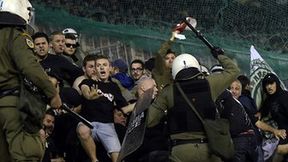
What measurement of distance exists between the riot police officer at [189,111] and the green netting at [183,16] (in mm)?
3968

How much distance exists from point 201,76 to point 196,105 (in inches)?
15.2

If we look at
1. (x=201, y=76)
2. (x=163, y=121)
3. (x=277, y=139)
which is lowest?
(x=277, y=139)

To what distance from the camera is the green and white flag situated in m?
12.4

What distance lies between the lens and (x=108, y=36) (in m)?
12.7

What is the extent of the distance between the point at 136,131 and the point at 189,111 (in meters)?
0.87

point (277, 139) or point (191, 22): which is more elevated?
point (191, 22)

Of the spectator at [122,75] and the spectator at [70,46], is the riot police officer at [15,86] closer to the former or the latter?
the spectator at [70,46]

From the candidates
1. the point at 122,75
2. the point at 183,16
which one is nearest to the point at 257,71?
the point at 183,16

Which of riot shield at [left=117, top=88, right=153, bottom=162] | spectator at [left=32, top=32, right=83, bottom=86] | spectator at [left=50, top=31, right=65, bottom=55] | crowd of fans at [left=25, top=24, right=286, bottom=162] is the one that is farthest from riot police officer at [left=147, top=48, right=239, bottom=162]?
spectator at [left=50, top=31, right=65, bottom=55]

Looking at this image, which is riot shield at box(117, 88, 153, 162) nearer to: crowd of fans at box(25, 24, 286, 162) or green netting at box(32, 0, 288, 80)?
crowd of fans at box(25, 24, 286, 162)

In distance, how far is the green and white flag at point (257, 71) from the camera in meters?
12.4

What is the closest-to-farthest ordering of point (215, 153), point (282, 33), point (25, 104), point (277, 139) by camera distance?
1. point (25, 104)
2. point (215, 153)
3. point (277, 139)
4. point (282, 33)

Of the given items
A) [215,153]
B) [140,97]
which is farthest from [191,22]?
[215,153]

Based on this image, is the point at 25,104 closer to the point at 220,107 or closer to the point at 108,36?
the point at 220,107
